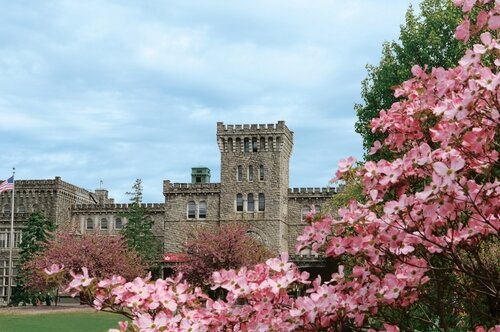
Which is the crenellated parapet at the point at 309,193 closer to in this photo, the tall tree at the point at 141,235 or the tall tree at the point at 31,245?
the tall tree at the point at 141,235

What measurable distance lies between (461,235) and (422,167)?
1.91 feet

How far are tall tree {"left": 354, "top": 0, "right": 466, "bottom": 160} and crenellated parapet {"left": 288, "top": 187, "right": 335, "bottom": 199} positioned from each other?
30124 mm

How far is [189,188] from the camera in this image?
65188 millimetres

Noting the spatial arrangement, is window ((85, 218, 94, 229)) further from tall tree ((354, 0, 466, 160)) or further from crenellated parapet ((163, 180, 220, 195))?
tall tree ((354, 0, 466, 160))

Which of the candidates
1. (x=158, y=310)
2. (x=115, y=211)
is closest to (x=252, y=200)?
(x=115, y=211)

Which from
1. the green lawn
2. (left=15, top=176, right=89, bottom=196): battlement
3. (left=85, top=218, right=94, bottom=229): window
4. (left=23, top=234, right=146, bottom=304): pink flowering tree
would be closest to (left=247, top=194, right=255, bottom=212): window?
(left=23, top=234, right=146, bottom=304): pink flowering tree

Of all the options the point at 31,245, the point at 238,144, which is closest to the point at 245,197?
the point at 238,144

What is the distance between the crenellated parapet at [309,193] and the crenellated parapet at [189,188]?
6609mm

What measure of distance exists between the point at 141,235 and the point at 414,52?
119 feet

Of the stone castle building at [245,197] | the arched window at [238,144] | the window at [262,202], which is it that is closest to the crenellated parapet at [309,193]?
the stone castle building at [245,197]

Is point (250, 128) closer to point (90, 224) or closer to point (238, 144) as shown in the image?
point (238, 144)

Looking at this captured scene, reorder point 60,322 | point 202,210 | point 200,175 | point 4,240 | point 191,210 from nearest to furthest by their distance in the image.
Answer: point 60,322 < point 202,210 < point 191,210 < point 4,240 < point 200,175

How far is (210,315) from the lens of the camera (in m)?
6.03

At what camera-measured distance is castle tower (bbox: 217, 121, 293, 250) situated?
203 ft
